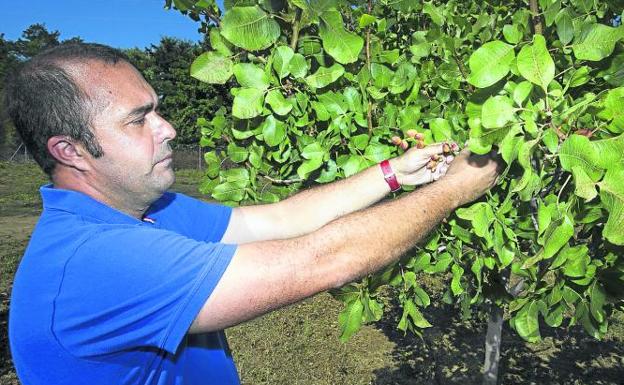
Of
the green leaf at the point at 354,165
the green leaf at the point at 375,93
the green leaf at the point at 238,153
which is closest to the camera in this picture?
the green leaf at the point at 375,93

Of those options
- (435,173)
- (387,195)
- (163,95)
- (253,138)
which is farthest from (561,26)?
(163,95)

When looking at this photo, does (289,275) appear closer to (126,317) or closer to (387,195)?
(126,317)

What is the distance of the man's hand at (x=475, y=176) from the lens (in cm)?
151

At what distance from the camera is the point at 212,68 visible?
5.46ft

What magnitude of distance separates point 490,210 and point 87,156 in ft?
4.14

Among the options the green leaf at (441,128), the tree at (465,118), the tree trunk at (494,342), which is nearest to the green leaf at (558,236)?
the tree at (465,118)

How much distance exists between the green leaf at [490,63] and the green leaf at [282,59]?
1.90 feet

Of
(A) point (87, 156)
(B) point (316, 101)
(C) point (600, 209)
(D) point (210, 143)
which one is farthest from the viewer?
(D) point (210, 143)

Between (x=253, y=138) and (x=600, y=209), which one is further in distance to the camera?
(x=253, y=138)

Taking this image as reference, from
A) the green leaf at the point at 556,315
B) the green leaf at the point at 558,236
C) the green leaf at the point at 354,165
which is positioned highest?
the green leaf at the point at 354,165

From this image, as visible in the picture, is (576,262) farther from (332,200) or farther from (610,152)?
(332,200)

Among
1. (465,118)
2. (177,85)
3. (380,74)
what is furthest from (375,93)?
(177,85)

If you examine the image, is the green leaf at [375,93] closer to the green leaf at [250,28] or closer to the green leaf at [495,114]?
the green leaf at [250,28]

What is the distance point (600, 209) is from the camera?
4.31 ft
